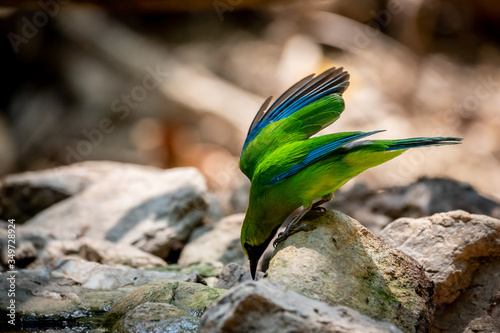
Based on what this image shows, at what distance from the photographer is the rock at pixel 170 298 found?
3188mm

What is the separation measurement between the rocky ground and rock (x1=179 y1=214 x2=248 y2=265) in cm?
1

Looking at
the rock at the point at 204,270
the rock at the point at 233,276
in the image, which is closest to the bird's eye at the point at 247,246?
the rock at the point at 233,276

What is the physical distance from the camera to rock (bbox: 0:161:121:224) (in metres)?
6.04

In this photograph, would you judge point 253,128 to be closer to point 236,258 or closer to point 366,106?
point 236,258

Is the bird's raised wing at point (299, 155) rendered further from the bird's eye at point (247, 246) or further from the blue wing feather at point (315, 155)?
the bird's eye at point (247, 246)

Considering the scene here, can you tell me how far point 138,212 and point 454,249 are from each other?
321 centimetres

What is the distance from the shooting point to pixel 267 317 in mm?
2176

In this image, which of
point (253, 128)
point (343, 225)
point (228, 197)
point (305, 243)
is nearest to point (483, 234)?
point (343, 225)

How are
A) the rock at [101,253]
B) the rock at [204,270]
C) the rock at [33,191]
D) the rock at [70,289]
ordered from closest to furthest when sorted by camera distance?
the rock at [70,289], the rock at [204,270], the rock at [101,253], the rock at [33,191]

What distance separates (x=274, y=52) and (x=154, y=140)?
10.4ft

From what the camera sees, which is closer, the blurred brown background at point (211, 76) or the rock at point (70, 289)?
the rock at point (70, 289)

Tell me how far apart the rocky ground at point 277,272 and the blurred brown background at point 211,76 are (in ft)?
13.0

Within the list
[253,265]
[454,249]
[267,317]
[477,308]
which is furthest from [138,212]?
[267,317]

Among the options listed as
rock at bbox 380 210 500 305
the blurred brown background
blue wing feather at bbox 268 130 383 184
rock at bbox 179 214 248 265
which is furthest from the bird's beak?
the blurred brown background
